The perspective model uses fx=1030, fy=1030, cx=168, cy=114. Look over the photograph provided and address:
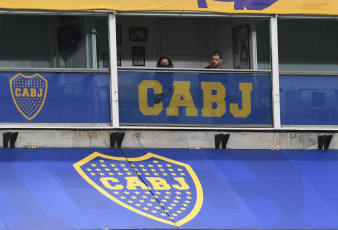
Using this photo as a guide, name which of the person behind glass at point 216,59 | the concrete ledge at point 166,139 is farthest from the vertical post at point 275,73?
the person behind glass at point 216,59

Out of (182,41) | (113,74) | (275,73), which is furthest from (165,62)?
(275,73)

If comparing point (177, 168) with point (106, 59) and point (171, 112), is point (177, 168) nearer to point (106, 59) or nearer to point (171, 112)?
point (171, 112)

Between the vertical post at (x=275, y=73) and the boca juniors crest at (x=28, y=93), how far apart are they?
4221 millimetres

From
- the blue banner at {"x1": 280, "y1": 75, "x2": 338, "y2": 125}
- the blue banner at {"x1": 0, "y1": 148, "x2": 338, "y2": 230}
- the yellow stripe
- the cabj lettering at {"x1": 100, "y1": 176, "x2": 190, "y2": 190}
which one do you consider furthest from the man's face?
the cabj lettering at {"x1": 100, "y1": 176, "x2": 190, "y2": 190}

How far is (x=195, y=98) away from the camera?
18750mm

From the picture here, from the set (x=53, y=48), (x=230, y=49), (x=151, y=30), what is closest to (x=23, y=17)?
(x=53, y=48)

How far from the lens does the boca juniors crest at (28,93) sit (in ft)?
59.2

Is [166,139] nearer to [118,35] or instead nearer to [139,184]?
[139,184]

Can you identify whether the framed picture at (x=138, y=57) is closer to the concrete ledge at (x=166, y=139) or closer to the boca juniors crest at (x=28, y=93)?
the concrete ledge at (x=166, y=139)

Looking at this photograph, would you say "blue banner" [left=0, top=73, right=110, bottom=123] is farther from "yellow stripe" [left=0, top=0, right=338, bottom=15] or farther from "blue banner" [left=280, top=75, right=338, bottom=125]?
"blue banner" [left=280, top=75, right=338, bottom=125]

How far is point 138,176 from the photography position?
56.9 ft

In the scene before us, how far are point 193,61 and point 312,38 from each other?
7.89 feet

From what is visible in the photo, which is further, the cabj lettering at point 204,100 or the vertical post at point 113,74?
the cabj lettering at point 204,100

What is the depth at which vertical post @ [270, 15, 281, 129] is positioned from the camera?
19.0 metres
